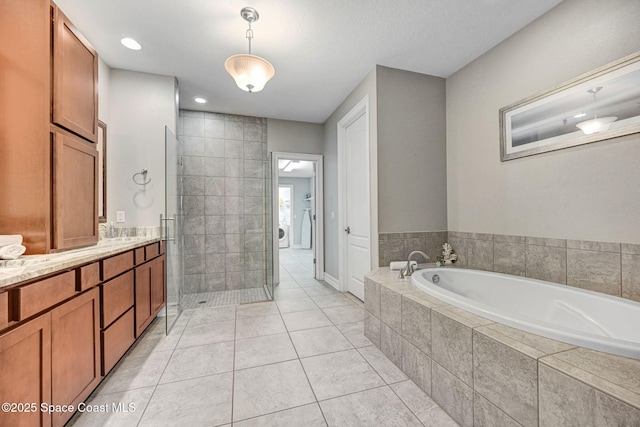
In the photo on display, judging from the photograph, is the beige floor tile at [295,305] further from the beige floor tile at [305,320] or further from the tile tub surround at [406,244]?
the tile tub surround at [406,244]

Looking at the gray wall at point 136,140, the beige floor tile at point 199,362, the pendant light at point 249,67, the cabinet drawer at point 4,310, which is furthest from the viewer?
the gray wall at point 136,140

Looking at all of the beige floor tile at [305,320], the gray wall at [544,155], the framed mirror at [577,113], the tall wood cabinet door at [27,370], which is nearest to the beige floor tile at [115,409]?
the tall wood cabinet door at [27,370]

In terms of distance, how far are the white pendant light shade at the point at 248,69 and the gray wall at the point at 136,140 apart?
1.30 metres

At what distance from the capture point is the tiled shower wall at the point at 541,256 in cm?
164

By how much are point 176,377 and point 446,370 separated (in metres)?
1.74

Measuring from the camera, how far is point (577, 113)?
6.06 feet

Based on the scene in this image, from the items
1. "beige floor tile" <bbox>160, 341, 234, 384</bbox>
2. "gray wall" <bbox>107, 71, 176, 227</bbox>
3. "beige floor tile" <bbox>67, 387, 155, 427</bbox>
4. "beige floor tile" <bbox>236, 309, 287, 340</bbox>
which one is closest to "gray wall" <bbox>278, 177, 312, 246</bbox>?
"gray wall" <bbox>107, 71, 176, 227</bbox>

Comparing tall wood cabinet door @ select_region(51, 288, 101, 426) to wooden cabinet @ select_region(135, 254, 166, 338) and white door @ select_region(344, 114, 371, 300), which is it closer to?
wooden cabinet @ select_region(135, 254, 166, 338)

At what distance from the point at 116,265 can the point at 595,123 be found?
3407 millimetres

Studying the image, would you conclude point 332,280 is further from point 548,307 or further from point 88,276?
point 88,276

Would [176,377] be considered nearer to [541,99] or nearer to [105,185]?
[105,185]

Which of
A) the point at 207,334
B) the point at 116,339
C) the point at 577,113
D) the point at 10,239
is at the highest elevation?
the point at 577,113

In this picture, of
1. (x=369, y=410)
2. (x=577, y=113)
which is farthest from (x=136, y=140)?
(x=577, y=113)

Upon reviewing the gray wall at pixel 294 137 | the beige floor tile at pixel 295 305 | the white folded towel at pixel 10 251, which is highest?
the gray wall at pixel 294 137
